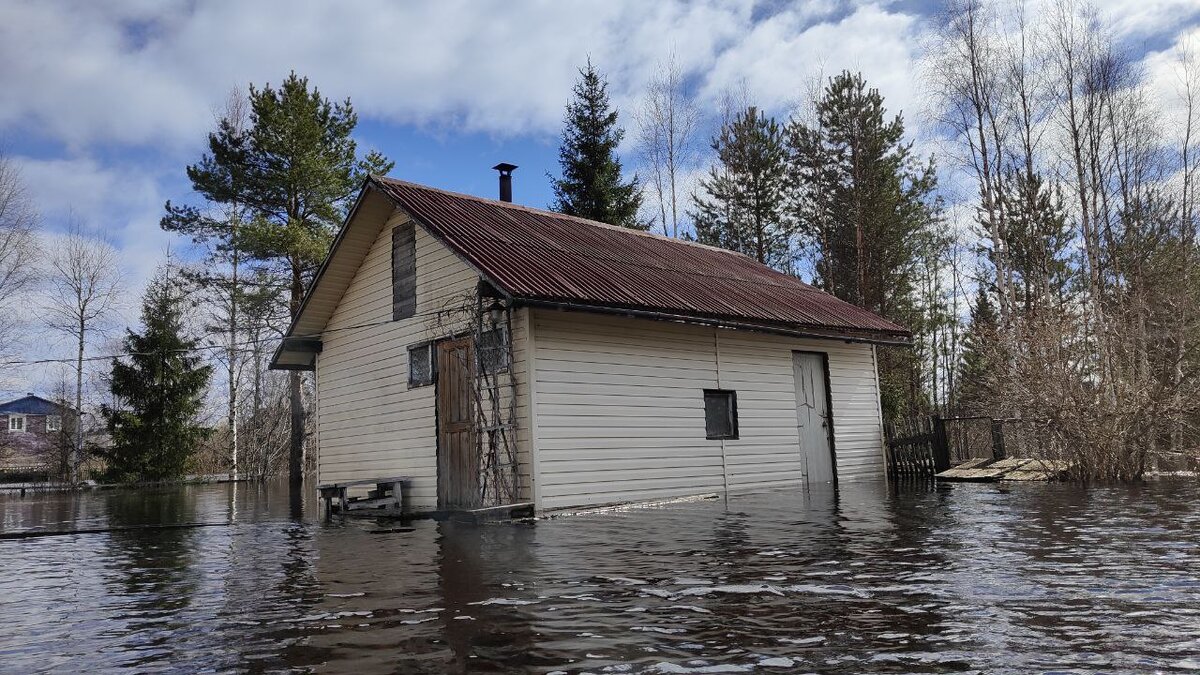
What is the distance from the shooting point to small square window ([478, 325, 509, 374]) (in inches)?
480

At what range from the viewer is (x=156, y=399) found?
30.5 m

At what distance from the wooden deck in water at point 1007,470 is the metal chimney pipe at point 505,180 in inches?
453

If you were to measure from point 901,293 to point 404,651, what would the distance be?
27.3 meters

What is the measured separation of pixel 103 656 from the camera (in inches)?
171

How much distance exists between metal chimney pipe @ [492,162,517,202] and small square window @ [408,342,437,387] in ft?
17.8

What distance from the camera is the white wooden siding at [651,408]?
39.3 ft

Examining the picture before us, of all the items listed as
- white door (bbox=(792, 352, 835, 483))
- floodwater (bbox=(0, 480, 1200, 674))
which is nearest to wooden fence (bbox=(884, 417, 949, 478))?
white door (bbox=(792, 352, 835, 483))

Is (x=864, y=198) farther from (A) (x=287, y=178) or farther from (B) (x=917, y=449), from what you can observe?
(A) (x=287, y=178)

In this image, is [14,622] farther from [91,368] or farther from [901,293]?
[91,368]

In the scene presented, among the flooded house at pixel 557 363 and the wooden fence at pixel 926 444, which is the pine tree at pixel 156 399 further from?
the wooden fence at pixel 926 444

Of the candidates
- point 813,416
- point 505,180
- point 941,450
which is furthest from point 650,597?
point 941,450

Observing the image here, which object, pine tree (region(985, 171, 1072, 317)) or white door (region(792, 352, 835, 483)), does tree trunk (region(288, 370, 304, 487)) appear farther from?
pine tree (region(985, 171, 1072, 317))

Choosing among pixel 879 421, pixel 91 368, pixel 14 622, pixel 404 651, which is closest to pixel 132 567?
pixel 14 622

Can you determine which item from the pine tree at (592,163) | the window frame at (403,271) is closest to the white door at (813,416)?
the window frame at (403,271)
